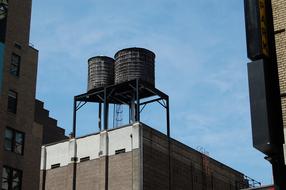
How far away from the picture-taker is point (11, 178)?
154 feet

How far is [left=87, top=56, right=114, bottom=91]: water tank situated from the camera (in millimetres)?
68375

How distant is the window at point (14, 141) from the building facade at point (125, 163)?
1278 cm

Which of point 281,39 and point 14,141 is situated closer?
point 281,39

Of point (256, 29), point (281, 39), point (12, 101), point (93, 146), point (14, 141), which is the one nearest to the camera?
point (256, 29)

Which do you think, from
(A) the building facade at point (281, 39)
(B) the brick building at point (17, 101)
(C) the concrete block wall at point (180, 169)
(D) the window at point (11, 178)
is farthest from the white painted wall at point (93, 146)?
(A) the building facade at point (281, 39)

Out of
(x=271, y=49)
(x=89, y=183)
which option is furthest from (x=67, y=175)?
(x=271, y=49)

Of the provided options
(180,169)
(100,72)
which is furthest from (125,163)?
(100,72)

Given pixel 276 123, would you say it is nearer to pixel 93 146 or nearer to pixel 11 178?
pixel 11 178

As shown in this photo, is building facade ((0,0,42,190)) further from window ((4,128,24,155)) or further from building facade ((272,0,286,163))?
building facade ((272,0,286,163))

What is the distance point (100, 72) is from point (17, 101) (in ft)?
67.0

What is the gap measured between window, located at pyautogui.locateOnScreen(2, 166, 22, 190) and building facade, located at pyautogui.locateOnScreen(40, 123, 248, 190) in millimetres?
13049

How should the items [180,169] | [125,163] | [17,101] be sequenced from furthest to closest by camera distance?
[180,169] < [125,163] < [17,101]

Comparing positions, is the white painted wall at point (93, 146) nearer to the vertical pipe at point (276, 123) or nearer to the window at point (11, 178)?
the window at point (11, 178)

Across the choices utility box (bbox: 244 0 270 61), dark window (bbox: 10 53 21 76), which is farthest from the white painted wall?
utility box (bbox: 244 0 270 61)
